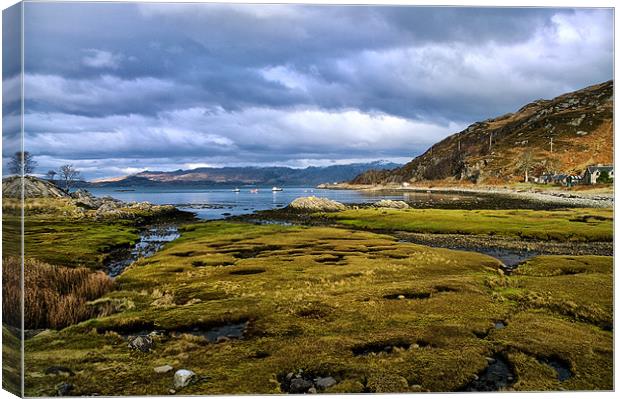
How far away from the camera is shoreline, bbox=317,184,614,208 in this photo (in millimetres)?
14508

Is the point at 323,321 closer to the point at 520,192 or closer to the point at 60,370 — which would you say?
the point at 60,370

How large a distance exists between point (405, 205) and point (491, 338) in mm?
9613

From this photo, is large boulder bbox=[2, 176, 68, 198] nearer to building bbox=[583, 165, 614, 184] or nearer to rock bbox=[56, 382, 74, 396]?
rock bbox=[56, 382, 74, 396]

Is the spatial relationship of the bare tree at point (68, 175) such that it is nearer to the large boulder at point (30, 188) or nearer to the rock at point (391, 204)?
the large boulder at point (30, 188)

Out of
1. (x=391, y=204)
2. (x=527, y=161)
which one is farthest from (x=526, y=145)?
(x=391, y=204)

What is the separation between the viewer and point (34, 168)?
10.1 meters

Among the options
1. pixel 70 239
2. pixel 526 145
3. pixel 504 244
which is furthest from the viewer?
pixel 526 145

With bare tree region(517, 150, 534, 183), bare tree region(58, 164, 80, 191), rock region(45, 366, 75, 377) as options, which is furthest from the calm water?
rock region(45, 366, 75, 377)

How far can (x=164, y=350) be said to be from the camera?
30.1ft

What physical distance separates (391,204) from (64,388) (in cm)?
1573

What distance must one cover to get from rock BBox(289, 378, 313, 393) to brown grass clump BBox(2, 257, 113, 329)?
549cm

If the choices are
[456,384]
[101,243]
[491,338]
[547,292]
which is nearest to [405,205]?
[547,292]

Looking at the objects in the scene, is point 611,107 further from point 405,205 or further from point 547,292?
point 405,205

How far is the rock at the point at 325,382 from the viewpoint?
8.64 metres
